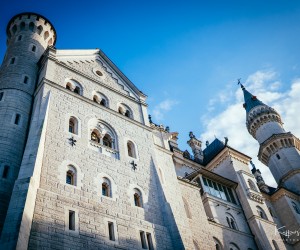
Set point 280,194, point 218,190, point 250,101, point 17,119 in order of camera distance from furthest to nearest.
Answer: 1. point 250,101
2. point 280,194
3. point 218,190
4. point 17,119

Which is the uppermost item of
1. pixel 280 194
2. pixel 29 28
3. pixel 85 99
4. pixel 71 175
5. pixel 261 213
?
pixel 29 28

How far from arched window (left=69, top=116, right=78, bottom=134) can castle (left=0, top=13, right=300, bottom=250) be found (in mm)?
72

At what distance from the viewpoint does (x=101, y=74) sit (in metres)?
27.4

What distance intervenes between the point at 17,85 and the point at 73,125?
200 inches

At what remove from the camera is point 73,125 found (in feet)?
68.0

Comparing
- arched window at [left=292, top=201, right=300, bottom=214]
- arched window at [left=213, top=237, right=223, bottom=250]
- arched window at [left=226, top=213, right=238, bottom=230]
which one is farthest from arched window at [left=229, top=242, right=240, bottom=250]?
arched window at [left=292, top=201, right=300, bottom=214]

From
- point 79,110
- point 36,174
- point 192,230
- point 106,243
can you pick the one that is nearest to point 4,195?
point 36,174

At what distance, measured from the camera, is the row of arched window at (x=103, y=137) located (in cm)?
2061

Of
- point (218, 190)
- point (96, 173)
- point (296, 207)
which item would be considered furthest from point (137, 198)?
point (296, 207)

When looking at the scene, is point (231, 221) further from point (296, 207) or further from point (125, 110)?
point (296, 207)

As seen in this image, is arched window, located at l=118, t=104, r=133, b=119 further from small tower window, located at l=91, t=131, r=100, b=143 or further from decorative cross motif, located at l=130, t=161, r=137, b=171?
decorative cross motif, located at l=130, t=161, r=137, b=171

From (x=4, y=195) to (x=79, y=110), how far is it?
7.36 metres

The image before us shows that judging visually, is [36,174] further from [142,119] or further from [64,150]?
[142,119]

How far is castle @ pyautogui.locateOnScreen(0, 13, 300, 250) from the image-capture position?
15141mm
